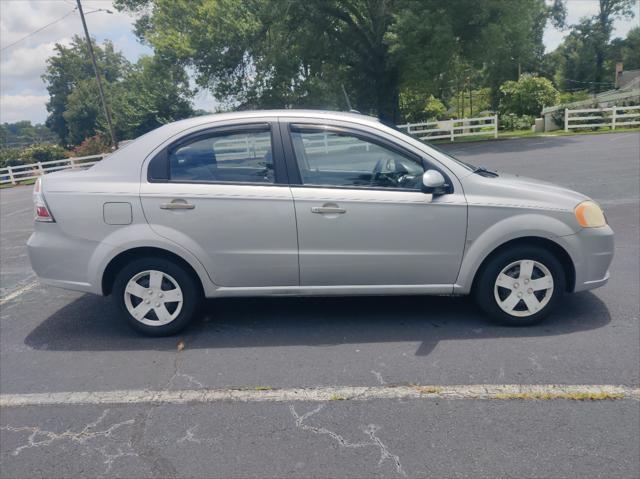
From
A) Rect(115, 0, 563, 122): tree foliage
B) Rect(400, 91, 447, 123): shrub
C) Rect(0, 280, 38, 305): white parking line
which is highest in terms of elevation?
Rect(115, 0, 563, 122): tree foliage

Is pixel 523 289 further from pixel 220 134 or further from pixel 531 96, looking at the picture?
pixel 531 96

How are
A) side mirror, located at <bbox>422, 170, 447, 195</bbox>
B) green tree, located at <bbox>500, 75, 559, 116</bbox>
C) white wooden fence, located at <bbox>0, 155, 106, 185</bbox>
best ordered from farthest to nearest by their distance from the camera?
green tree, located at <bbox>500, 75, 559, 116</bbox> → white wooden fence, located at <bbox>0, 155, 106, 185</bbox> → side mirror, located at <bbox>422, 170, 447, 195</bbox>

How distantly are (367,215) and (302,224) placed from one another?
1.66 feet

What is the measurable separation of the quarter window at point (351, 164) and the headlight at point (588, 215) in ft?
4.19

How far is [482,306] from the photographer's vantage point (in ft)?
13.1

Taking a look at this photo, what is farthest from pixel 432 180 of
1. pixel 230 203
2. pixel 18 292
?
pixel 18 292

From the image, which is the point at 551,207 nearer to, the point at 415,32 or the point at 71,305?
the point at 71,305

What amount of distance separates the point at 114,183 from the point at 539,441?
3.42 m

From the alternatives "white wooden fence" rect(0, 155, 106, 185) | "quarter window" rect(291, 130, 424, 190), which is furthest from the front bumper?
"white wooden fence" rect(0, 155, 106, 185)

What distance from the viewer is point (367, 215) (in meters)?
3.81

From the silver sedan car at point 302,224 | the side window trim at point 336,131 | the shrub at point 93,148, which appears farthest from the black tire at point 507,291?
the shrub at point 93,148

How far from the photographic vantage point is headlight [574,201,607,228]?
→ 3.88m

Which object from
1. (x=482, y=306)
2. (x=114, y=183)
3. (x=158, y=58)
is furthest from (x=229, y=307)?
(x=158, y=58)

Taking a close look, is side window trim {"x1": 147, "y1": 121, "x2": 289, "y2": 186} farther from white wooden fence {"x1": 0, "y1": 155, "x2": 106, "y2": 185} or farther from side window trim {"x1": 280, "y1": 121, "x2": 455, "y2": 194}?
white wooden fence {"x1": 0, "y1": 155, "x2": 106, "y2": 185}
